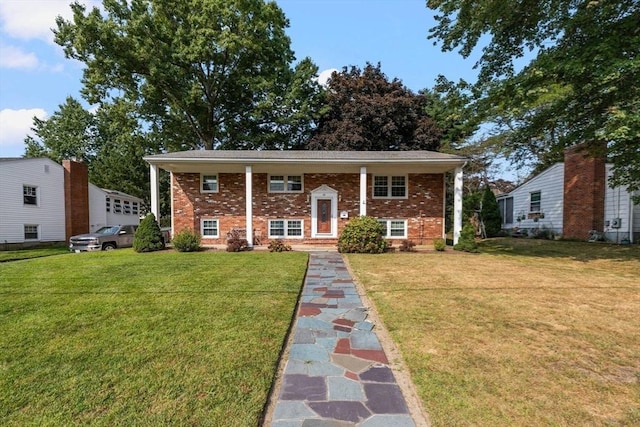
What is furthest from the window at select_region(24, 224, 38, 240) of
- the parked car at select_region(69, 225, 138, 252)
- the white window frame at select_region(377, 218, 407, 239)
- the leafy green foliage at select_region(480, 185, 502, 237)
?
the leafy green foliage at select_region(480, 185, 502, 237)

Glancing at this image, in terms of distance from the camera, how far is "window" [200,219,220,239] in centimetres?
1446

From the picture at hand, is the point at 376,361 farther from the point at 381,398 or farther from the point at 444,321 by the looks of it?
the point at 444,321

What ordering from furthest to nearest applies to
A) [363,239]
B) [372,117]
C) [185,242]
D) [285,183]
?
[372,117], [285,183], [185,242], [363,239]

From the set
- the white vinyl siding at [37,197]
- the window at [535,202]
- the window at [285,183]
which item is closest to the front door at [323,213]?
the window at [285,183]

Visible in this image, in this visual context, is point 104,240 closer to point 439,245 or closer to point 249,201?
point 249,201

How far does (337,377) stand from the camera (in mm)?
2955

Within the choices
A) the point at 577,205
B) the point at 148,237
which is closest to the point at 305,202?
the point at 148,237

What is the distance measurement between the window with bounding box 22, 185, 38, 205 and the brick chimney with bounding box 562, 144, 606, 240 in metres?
28.3

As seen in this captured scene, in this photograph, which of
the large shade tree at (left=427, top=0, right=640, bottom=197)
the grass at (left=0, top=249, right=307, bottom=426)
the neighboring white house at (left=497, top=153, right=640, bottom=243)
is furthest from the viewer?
the neighboring white house at (left=497, top=153, right=640, bottom=243)

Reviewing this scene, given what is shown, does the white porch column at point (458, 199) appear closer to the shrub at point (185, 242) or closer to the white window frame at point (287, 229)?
the white window frame at point (287, 229)

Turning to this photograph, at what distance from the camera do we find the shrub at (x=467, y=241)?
1230cm

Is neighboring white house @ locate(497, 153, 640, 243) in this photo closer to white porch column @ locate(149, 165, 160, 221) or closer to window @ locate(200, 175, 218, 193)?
window @ locate(200, 175, 218, 193)

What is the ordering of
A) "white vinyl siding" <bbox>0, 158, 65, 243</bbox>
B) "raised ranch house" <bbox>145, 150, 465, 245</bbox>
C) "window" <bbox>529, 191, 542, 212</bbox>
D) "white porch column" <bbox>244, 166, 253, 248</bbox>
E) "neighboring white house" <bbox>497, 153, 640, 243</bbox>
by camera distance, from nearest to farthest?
"white porch column" <bbox>244, 166, 253, 248</bbox>, "neighboring white house" <bbox>497, 153, 640, 243</bbox>, "raised ranch house" <bbox>145, 150, 465, 245</bbox>, "white vinyl siding" <bbox>0, 158, 65, 243</bbox>, "window" <bbox>529, 191, 542, 212</bbox>

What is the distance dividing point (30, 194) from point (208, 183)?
11.7 meters
